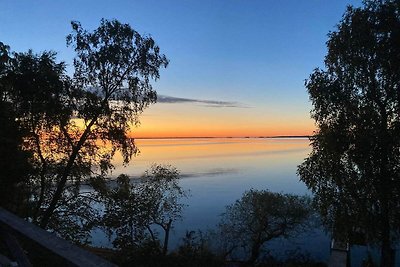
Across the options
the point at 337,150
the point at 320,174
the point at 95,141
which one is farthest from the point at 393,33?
the point at 95,141

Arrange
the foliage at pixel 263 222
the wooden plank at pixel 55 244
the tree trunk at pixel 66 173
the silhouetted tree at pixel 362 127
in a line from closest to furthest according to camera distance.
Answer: the wooden plank at pixel 55 244 → the silhouetted tree at pixel 362 127 → the tree trunk at pixel 66 173 → the foliage at pixel 263 222

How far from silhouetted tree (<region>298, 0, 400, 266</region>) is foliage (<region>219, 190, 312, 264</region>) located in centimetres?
1643

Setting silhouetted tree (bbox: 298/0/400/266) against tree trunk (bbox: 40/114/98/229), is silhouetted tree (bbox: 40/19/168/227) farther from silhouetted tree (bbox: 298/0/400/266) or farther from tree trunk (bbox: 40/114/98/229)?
silhouetted tree (bbox: 298/0/400/266)

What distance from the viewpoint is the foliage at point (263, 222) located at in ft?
122

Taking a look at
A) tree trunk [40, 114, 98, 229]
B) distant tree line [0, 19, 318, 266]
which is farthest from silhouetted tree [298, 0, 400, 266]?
tree trunk [40, 114, 98, 229]

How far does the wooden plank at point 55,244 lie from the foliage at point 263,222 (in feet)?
112

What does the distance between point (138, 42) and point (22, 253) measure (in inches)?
691

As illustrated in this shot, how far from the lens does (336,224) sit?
2069 centimetres

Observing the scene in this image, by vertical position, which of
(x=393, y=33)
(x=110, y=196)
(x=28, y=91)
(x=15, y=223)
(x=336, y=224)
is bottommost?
(x=336, y=224)

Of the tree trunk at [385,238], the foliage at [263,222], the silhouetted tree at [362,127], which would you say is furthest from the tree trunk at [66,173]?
the foliage at [263,222]

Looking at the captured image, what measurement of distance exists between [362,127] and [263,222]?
812 inches

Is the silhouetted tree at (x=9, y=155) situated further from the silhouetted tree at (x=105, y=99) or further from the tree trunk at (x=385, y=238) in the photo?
the tree trunk at (x=385, y=238)

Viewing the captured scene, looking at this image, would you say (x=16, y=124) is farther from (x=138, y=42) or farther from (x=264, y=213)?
(x=264, y=213)

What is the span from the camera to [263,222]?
37.2m
